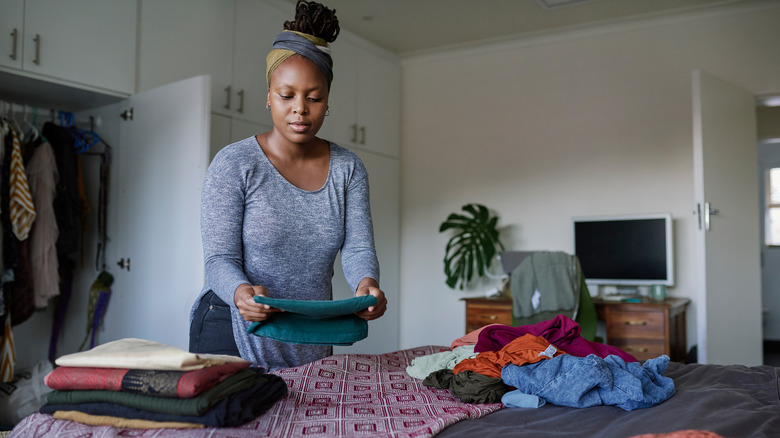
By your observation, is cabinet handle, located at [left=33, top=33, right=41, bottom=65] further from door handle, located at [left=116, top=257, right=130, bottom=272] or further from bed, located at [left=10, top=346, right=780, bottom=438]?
bed, located at [left=10, top=346, right=780, bottom=438]

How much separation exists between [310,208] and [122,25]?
89.2 inches

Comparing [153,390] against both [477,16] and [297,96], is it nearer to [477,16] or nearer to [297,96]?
[297,96]

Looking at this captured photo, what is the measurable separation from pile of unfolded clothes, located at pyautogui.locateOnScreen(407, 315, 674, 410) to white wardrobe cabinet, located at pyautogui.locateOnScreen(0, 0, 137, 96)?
7.57ft

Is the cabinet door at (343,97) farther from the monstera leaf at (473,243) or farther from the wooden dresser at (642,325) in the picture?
the wooden dresser at (642,325)

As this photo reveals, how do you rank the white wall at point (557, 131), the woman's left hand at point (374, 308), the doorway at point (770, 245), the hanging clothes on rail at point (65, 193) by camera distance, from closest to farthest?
the woman's left hand at point (374, 308) → the hanging clothes on rail at point (65, 193) → the white wall at point (557, 131) → the doorway at point (770, 245)

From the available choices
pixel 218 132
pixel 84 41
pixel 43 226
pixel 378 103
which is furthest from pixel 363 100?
pixel 43 226

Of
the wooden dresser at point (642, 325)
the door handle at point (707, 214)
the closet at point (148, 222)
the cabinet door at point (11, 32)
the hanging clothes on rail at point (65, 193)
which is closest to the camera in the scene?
the cabinet door at point (11, 32)

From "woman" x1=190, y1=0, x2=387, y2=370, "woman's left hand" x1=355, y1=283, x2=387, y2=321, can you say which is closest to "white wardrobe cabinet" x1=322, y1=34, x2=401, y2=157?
"woman" x1=190, y1=0, x2=387, y2=370

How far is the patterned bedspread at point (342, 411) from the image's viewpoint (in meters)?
1.06

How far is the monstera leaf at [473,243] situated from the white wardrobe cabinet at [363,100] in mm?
899

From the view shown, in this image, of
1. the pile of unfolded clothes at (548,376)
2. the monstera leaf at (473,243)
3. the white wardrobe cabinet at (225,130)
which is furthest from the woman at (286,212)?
the monstera leaf at (473,243)

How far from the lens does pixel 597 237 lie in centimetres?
418

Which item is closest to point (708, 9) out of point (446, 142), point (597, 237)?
point (597, 237)

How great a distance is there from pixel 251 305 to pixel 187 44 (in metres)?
2.68
